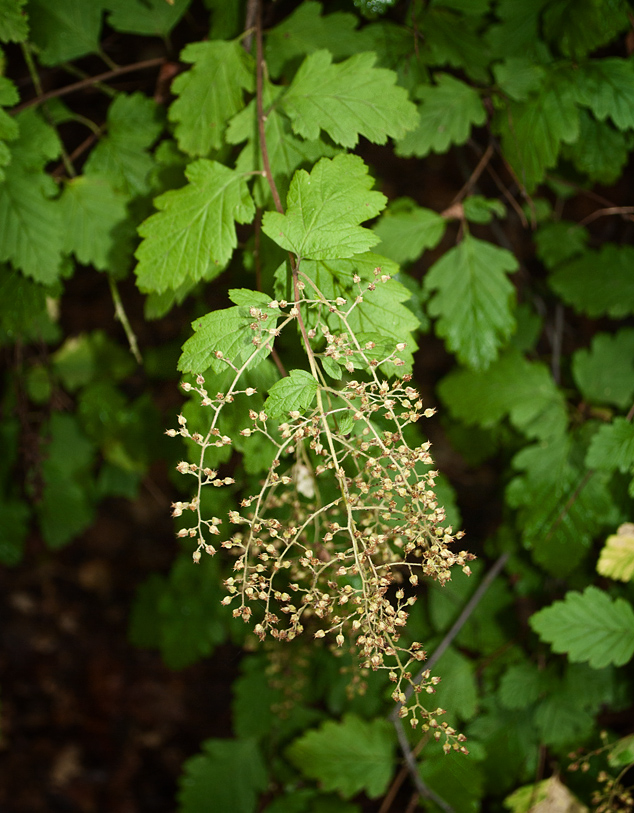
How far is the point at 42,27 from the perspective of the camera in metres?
1.76

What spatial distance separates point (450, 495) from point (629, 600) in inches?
25.8

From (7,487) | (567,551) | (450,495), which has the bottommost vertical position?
(7,487)

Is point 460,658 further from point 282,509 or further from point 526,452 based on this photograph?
point 282,509

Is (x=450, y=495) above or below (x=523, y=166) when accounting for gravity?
below

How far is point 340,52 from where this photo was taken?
159 centimetres

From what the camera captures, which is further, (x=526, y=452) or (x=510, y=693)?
(x=510, y=693)

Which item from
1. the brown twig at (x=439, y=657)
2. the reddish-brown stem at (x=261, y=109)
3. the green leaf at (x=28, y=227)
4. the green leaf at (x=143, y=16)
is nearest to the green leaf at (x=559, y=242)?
the brown twig at (x=439, y=657)

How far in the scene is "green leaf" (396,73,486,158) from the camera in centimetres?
167

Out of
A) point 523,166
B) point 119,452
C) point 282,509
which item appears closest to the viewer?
point 282,509

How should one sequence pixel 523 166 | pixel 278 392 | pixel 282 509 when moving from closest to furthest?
1. pixel 278 392
2. pixel 282 509
3. pixel 523 166

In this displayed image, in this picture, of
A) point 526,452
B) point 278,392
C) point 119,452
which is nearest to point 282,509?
point 278,392

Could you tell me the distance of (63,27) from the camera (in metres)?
1.77

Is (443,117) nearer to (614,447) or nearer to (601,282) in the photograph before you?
(601,282)

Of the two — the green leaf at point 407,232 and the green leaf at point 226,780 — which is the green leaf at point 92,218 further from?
the green leaf at point 226,780
